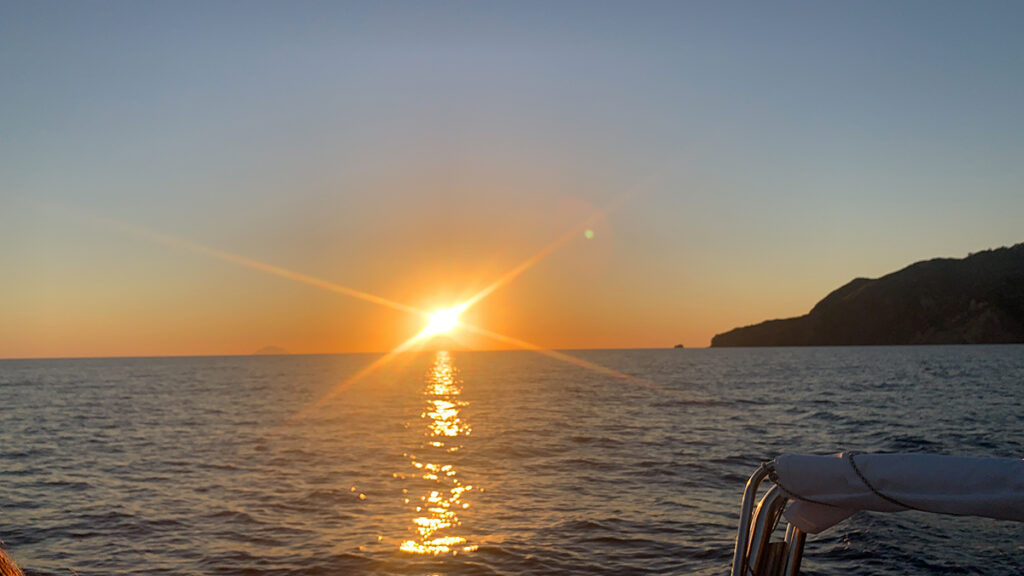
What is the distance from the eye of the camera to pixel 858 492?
470cm

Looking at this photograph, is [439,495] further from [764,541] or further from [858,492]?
[858,492]

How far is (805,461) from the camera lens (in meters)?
4.85

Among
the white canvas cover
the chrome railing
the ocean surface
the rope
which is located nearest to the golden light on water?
the ocean surface

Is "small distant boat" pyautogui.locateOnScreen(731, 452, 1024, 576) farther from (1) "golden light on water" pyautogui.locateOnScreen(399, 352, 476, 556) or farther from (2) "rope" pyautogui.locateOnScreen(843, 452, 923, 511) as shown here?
(1) "golden light on water" pyautogui.locateOnScreen(399, 352, 476, 556)

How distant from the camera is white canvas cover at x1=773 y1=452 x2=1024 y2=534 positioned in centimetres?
430

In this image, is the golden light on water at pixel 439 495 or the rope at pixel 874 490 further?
the golden light on water at pixel 439 495

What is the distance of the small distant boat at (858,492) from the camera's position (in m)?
4.32

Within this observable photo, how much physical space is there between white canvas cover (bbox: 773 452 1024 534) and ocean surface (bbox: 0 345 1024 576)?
34.7 feet

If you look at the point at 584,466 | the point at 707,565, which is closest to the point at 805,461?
the point at 707,565

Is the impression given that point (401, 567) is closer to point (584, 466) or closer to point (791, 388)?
point (584, 466)

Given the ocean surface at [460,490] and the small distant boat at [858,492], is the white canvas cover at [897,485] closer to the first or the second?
the small distant boat at [858,492]

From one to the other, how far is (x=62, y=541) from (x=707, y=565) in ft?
48.6

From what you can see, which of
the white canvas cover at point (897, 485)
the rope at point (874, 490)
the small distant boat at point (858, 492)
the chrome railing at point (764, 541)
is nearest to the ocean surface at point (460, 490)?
the chrome railing at point (764, 541)

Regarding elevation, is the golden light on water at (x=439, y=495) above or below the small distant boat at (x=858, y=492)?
below
